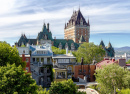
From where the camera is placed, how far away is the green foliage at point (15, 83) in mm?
22750

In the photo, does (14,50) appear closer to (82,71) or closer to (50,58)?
(50,58)

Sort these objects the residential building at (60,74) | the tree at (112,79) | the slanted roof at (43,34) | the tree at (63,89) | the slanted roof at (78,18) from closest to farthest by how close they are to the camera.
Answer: the tree at (63,89), the tree at (112,79), the residential building at (60,74), the slanted roof at (43,34), the slanted roof at (78,18)

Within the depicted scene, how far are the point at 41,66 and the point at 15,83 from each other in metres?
24.2

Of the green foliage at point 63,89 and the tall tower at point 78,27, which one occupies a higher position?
the tall tower at point 78,27

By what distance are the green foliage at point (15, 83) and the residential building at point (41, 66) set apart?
2091cm

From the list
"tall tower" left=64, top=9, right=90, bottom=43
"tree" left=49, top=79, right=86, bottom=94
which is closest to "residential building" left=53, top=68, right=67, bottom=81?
"tree" left=49, top=79, right=86, bottom=94

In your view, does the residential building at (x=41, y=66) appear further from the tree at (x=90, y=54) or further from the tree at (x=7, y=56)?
the tree at (x=90, y=54)

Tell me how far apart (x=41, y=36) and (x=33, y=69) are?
63901 millimetres

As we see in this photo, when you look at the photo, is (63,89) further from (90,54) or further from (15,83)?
(90,54)

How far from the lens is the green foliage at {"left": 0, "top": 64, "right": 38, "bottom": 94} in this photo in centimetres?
2275

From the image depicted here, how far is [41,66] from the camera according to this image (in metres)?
47.9

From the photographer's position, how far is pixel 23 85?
2388 cm

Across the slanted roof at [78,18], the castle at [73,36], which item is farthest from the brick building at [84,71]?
the slanted roof at [78,18]

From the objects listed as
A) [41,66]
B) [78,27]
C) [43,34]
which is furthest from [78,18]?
[41,66]
